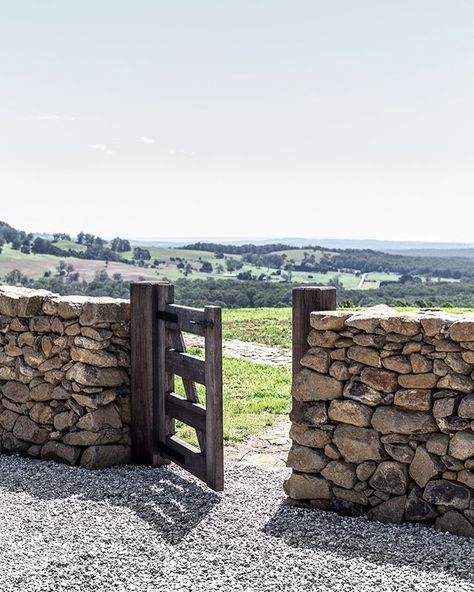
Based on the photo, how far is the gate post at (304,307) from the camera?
20.1 ft

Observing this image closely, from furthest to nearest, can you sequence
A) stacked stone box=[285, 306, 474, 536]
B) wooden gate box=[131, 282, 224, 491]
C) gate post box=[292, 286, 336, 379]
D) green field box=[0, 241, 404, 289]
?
green field box=[0, 241, 404, 289] < wooden gate box=[131, 282, 224, 491] < gate post box=[292, 286, 336, 379] < stacked stone box=[285, 306, 474, 536]

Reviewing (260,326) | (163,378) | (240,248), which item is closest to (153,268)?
(240,248)

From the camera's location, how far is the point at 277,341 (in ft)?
55.0

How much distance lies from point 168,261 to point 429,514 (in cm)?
6651

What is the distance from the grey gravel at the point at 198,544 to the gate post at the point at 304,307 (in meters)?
1.41

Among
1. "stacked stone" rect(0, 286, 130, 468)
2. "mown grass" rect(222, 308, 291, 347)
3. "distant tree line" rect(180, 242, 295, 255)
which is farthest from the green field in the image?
"stacked stone" rect(0, 286, 130, 468)

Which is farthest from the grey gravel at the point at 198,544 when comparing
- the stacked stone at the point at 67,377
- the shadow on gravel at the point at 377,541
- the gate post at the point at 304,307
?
the gate post at the point at 304,307

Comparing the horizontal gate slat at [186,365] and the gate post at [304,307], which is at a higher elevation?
the gate post at [304,307]

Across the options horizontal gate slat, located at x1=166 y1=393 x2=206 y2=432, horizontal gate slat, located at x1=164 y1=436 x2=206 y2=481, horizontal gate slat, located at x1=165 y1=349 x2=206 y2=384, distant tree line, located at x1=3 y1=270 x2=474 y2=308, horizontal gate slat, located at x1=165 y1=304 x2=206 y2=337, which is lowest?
distant tree line, located at x1=3 y1=270 x2=474 y2=308

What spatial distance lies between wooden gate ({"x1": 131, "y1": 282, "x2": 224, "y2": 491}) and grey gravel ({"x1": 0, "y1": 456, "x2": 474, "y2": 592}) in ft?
1.50

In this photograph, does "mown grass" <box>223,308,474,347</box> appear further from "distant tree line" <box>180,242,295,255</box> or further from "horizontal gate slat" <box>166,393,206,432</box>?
"distant tree line" <box>180,242,295,255</box>

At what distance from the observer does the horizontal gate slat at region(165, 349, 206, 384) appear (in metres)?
6.46

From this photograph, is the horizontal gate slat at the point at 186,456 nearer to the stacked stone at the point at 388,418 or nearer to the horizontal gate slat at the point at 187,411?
the horizontal gate slat at the point at 187,411

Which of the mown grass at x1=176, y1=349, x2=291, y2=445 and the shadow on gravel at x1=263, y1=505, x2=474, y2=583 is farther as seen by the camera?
the mown grass at x1=176, y1=349, x2=291, y2=445
